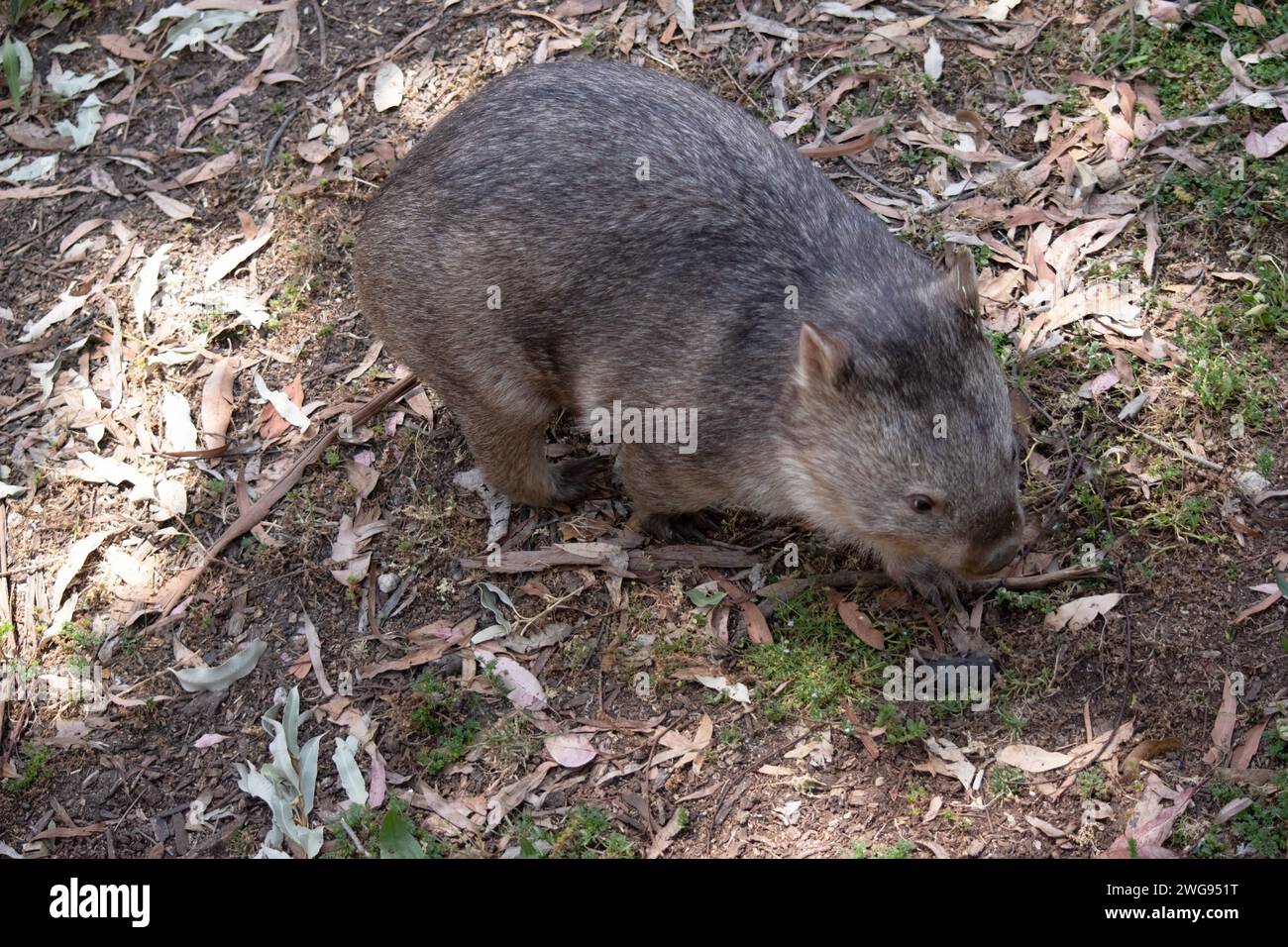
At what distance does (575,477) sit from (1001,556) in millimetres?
1967

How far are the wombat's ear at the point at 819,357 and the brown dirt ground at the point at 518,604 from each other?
105cm

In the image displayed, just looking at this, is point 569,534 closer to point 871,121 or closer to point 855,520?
point 855,520

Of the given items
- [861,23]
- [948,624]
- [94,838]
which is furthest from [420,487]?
[861,23]

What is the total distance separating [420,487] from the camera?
539 centimetres

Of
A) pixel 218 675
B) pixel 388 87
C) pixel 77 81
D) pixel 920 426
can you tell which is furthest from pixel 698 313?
pixel 77 81

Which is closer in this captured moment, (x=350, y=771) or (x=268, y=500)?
(x=350, y=771)

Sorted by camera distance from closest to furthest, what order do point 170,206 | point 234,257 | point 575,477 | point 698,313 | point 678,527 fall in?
1. point 698,313
2. point 678,527
3. point 575,477
4. point 234,257
5. point 170,206

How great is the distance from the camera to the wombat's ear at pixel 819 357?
13.0ft

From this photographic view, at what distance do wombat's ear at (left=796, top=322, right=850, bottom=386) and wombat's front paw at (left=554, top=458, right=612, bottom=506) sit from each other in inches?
57.8

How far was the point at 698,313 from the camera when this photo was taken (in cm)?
438

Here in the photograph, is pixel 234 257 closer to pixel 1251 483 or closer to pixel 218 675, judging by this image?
pixel 218 675

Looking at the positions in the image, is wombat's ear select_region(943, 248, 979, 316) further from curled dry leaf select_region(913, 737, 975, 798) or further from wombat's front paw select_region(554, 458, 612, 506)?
wombat's front paw select_region(554, 458, 612, 506)

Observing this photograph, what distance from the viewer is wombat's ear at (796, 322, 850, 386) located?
3.96 meters

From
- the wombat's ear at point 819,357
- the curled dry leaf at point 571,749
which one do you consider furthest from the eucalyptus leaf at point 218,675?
the wombat's ear at point 819,357
